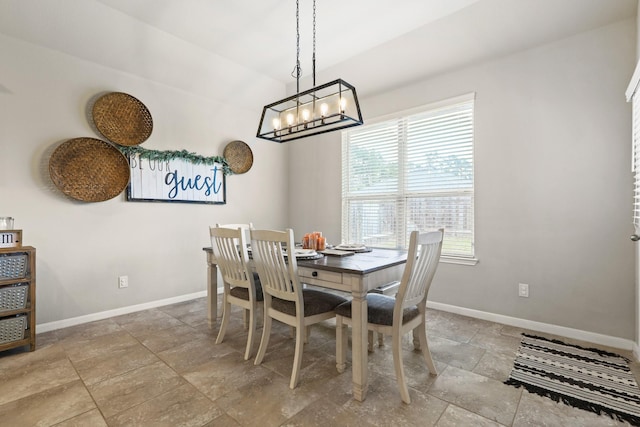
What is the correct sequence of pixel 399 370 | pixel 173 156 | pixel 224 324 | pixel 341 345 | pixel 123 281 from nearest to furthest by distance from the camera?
pixel 399 370 → pixel 341 345 → pixel 224 324 → pixel 123 281 → pixel 173 156

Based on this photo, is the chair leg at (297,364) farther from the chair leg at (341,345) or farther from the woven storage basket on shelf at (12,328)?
the woven storage basket on shelf at (12,328)

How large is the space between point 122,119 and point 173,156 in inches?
24.5

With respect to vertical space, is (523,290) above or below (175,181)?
below

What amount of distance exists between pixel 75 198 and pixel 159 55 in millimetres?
1666

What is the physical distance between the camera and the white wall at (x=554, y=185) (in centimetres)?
257

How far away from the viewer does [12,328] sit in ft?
7.82

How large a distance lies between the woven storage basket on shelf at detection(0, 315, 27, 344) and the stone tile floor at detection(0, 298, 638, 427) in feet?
0.47

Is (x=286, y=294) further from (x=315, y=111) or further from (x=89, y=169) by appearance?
(x=89, y=169)

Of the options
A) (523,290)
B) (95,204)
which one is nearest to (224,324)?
(95,204)

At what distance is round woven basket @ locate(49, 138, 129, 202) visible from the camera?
2.92 meters

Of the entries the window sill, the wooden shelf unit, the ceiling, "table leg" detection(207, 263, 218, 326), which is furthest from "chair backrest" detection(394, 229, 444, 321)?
the wooden shelf unit

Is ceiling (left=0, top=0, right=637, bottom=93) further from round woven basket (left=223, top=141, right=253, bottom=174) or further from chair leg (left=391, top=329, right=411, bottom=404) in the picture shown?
chair leg (left=391, top=329, right=411, bottom=404)

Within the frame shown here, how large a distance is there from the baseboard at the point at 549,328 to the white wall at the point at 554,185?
4 cm

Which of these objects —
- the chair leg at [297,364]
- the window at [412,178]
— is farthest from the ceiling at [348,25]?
the chair leg at [297,364]
